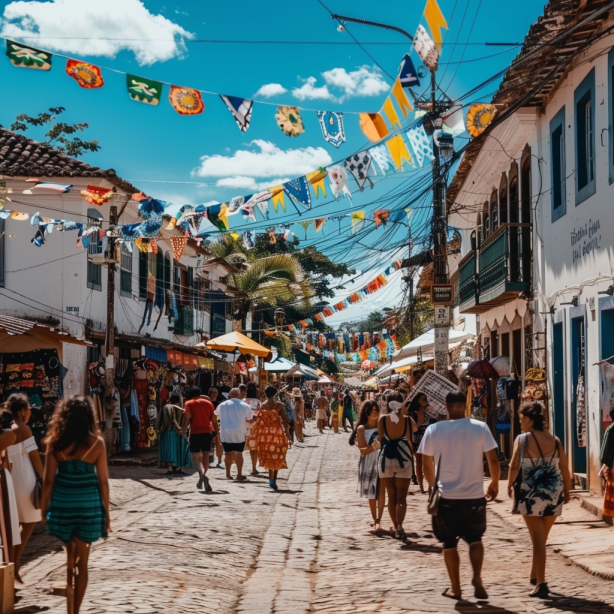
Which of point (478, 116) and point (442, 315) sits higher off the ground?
point (478, 116)

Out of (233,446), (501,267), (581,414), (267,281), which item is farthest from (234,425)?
(267,281)

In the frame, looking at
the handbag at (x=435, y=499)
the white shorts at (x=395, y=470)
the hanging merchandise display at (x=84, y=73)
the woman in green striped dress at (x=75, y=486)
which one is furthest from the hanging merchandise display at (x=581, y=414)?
the woman in green striped dress at (x=75, y=486)

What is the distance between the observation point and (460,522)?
25.3 ft

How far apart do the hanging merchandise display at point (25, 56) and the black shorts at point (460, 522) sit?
24.3ft

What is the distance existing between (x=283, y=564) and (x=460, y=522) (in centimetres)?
239

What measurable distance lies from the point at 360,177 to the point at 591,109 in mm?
3435

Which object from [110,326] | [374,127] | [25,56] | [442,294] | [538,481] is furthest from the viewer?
[110,326]

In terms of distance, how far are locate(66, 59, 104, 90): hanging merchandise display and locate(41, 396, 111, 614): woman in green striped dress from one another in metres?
6.19

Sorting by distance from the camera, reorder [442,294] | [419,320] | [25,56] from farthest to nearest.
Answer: [419,320]
[442,294]
[25,56]

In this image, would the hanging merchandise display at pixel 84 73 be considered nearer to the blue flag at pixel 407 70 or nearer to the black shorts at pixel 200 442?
the blue flag at pixel 407 70

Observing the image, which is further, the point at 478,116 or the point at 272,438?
the point at 272,438

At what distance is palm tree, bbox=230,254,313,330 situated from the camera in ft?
132

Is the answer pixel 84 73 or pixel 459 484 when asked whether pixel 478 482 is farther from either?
pixel 84 73

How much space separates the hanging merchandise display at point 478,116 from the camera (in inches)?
532
